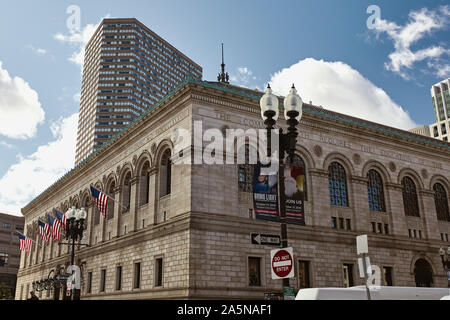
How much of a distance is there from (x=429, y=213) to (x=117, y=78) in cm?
11801

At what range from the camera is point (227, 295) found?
28.2 meters

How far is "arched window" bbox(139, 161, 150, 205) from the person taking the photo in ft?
119

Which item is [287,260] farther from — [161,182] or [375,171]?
[375,171]

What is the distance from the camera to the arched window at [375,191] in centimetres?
3775

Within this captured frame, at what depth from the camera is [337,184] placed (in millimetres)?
36250

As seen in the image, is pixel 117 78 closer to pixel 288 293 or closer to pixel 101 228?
pixel 101 228

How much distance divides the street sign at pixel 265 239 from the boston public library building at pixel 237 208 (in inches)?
586

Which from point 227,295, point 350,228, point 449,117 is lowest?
point 227,295

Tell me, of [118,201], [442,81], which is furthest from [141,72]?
[118,201]

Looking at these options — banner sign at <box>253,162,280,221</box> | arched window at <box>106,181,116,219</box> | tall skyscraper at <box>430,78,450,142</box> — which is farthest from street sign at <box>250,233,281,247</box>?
tall skyscraper at <box>430,78,450,142</box>

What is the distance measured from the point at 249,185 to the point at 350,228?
9522 mm

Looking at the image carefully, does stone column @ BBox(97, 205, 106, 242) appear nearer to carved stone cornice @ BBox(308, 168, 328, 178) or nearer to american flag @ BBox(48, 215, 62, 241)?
american flag @ BBox(48, 215, 62, 241)

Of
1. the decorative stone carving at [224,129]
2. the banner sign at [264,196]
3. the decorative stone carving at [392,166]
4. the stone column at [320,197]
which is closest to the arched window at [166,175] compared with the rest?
the decorative stone carving at [224,129]

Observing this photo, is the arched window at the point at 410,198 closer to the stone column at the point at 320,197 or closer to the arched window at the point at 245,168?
the stone column at the point at 320,197
